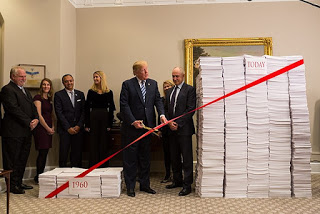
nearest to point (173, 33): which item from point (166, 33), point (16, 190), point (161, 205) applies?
point (166, 33)

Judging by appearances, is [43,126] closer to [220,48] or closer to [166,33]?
[166,33]

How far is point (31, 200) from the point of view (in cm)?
364

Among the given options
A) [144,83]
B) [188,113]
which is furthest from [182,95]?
[144,83]

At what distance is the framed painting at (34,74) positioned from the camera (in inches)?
193

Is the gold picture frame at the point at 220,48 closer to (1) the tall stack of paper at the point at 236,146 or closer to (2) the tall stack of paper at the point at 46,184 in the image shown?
(1) the tall stack of paper at the point at 236,146

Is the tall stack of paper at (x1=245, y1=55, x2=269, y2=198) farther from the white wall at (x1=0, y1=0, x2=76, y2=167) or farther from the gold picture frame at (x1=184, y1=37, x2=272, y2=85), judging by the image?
the white wall at (x1=0, y1=0, x2=76, y2=167)

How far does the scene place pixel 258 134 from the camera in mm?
3703

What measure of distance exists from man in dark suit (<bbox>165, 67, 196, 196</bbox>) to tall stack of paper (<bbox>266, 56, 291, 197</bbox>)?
97 cm

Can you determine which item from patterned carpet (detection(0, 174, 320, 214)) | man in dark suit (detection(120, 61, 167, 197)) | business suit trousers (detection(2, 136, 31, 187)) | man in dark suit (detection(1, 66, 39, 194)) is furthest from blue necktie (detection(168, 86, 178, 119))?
business suit trousers (detection(2, 136, 31, 187))

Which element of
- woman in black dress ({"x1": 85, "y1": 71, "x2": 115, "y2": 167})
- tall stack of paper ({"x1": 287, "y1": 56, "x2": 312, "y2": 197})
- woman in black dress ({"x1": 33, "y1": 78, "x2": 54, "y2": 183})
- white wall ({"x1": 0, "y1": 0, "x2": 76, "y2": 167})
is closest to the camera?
tall stack of paper ({"x1": 287, "y1": 56, "x2": 312, "y2": 197})

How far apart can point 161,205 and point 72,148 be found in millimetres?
2034

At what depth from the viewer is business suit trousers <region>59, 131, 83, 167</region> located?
15.3 feet

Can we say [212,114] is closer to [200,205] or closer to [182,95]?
[182,95]

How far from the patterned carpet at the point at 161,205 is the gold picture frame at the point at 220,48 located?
2.59 m
